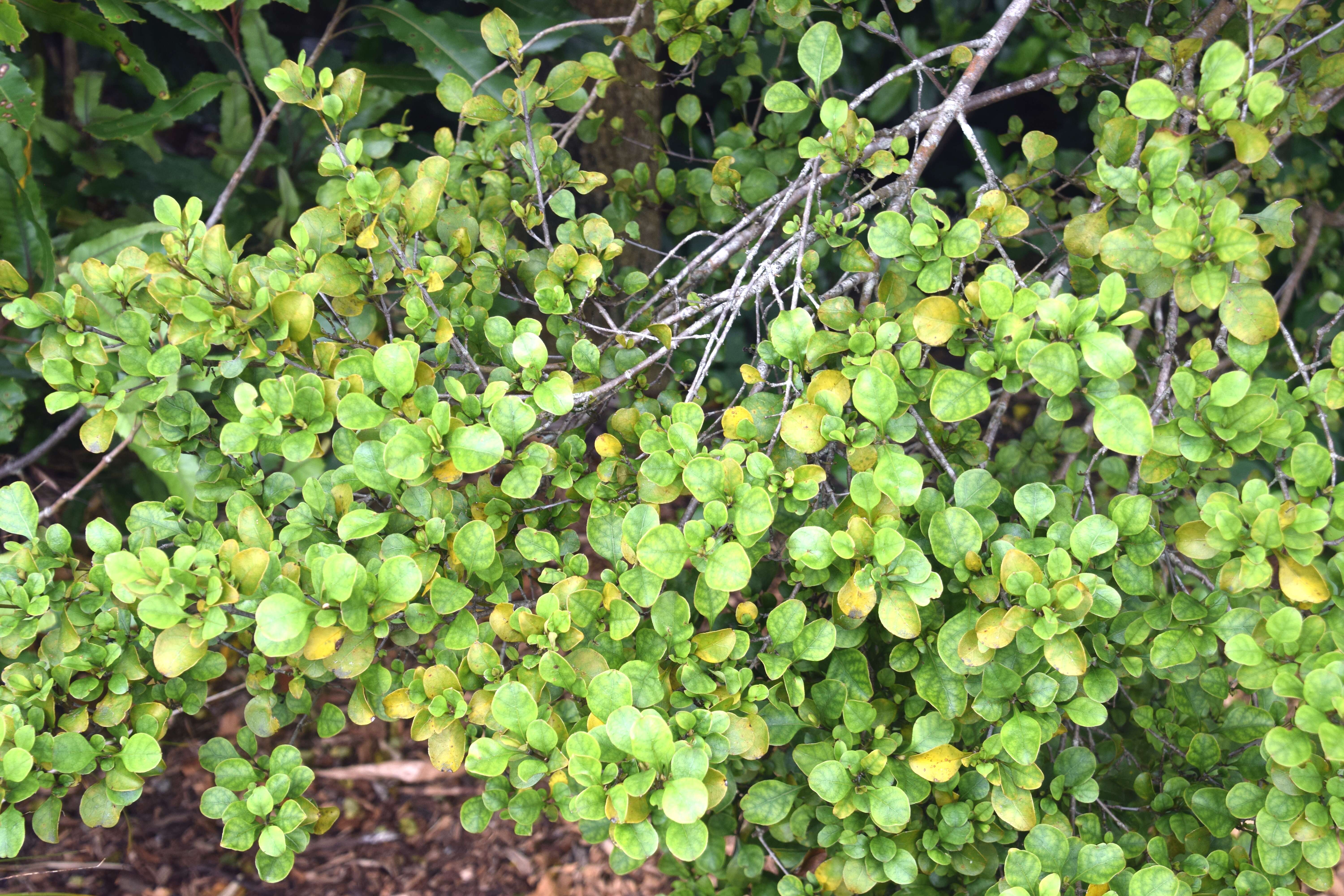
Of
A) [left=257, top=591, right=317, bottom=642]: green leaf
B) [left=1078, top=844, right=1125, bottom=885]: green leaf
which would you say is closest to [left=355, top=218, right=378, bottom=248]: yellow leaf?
[left=257, top=591, right=317, bottom=642]: green leaf

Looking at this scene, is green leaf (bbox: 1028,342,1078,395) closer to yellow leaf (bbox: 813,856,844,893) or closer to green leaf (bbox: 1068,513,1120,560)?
green leaf (bbox: 1068,513,1120,560)

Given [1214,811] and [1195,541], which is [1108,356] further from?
[1214,811]

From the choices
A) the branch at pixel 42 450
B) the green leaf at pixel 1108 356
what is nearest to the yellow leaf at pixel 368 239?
the green leaf at pixel 1108 356

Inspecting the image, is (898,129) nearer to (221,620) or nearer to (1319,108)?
(1319,108)

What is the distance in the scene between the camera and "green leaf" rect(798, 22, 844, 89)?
1.17 m

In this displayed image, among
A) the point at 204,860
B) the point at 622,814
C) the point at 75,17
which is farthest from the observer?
the point at 204,860

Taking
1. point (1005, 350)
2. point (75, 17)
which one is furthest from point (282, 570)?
point (75, 17)

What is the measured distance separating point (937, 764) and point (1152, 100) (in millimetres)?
821

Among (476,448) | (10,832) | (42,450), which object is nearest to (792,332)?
(476,448)

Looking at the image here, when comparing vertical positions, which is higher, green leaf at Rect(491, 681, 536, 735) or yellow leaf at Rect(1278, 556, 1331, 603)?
yellow leaf at Rect(1278, 556, 1331, 603)

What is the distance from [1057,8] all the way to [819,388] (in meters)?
1.24

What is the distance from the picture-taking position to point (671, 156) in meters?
2.61

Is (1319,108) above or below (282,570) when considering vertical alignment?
above

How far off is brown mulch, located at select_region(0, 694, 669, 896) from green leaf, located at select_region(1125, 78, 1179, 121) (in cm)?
207
